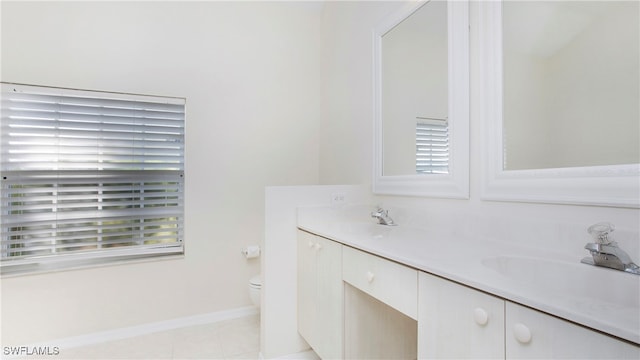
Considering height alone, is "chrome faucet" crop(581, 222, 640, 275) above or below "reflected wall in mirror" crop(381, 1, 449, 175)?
below

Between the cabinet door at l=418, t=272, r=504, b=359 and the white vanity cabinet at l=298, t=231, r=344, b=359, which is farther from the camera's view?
the white vanity cabinet at l=298, t=231, r=344, b=359

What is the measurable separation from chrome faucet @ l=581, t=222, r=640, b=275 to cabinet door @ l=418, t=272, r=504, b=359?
412 mm

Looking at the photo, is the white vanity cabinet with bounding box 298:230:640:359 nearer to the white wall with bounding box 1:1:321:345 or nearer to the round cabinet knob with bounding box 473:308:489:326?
the round cabinet knob with bounding box 473:308:489:326

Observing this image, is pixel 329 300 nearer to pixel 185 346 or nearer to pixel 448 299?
pixel 448 299

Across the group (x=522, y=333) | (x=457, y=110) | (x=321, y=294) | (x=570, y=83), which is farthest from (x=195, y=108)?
(x=522, y=333)

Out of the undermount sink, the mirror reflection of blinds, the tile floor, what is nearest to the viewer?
the undermount sink

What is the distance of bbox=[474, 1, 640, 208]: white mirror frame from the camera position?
0.92 metres

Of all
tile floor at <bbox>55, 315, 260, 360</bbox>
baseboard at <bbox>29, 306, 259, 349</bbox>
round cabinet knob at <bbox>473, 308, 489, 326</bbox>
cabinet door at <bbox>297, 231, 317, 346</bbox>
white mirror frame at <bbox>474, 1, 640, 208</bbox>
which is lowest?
tile floor at <bbox>55, 315, 260, 360</bbox>

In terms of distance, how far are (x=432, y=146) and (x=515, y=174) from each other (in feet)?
1.64

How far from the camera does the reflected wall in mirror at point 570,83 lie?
942mm

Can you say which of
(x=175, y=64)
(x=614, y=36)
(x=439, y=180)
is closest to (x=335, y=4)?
(x=175, y=64)

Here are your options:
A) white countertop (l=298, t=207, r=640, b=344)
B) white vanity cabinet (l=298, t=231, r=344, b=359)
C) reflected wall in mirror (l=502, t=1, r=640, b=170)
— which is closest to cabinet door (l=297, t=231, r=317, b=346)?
white vanity cabinet (l=298, t=231, r=344, b=359)

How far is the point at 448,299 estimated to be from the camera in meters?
0.88

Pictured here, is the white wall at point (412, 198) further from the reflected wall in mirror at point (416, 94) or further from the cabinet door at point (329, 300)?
the cabinet door at point (329, 300)
